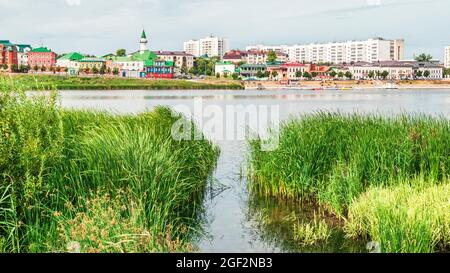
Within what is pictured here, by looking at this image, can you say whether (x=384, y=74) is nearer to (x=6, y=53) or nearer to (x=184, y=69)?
(x=184, y=69)

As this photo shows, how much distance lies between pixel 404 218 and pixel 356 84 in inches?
4958

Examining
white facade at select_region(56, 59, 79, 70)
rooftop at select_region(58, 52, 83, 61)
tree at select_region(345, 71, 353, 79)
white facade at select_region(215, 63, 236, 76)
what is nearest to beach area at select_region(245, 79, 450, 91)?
tree at select_region(345, 71, 353, 79)

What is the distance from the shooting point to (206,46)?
5640 inches

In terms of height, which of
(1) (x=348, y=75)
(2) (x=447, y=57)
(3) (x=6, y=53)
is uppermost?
(2) (x=447, y=57)

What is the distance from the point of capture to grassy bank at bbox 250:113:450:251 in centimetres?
1021

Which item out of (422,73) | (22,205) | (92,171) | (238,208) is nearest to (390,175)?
(238,208)

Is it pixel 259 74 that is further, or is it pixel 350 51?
pixel 350 51

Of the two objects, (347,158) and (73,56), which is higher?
(73,56)

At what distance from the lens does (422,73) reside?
147250 mm

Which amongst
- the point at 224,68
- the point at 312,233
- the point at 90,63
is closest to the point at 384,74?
the point at 224,68

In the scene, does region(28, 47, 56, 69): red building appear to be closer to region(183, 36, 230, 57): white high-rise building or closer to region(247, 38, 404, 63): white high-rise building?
region(183, 36, 230, 57): white high-rise building
